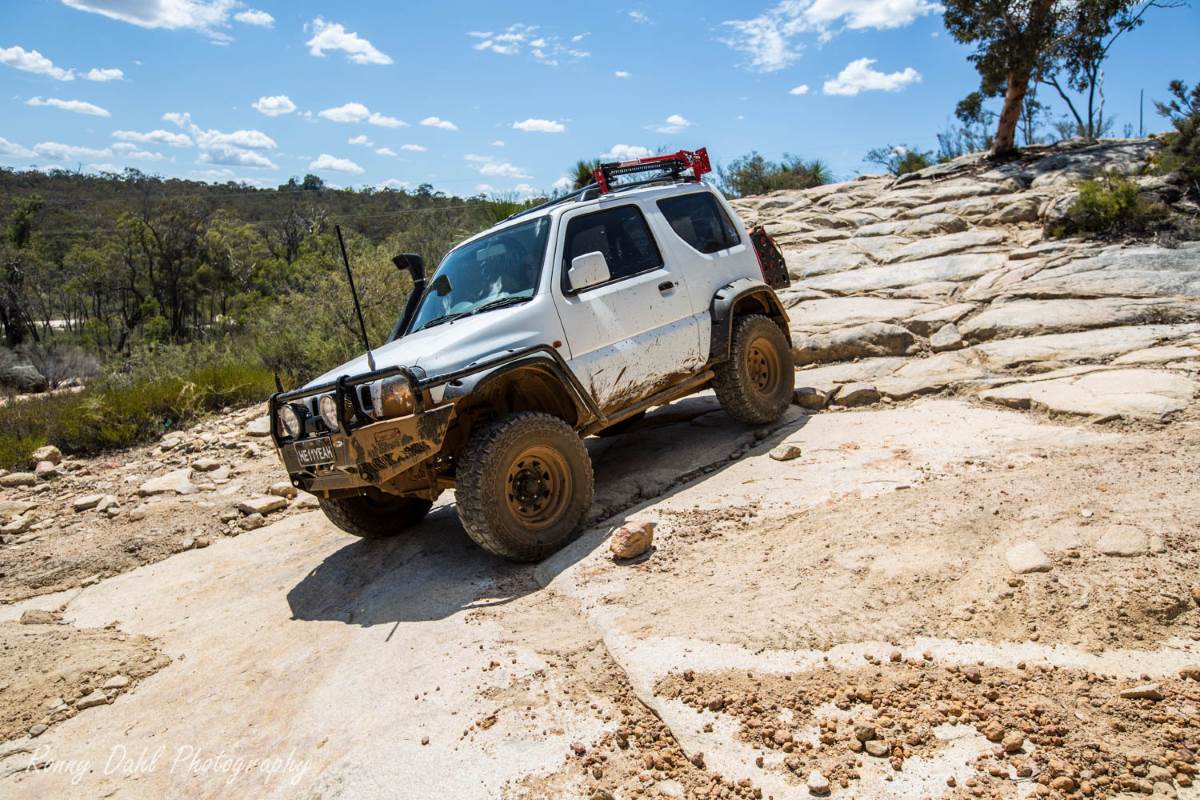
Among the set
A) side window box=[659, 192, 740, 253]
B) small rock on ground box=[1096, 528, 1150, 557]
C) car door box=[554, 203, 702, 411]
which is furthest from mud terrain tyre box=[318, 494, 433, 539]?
small rock on ground box=[1096, 528, 1150, 557]

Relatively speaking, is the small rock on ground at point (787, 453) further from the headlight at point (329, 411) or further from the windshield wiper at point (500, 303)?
the headlight at point (329, 411)

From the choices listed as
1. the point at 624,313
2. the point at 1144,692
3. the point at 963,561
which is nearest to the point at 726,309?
the point at 624,313

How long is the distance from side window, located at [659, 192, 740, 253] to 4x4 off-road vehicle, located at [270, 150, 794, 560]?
1 centimetres

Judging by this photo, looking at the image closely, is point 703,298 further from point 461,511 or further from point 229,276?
point 229,276

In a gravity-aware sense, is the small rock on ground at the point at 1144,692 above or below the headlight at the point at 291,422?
below

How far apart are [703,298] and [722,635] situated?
3124 mm

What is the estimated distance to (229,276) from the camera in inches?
1249

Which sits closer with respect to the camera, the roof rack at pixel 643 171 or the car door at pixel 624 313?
the car door at pixel 624 313

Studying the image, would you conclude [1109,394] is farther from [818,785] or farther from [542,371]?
[818,785]

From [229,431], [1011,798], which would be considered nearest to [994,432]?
[1011,798]

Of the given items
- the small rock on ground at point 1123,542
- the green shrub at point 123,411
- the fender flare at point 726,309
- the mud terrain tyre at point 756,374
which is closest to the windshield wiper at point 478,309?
the fender flare at point 726,309

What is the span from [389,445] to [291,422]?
925 millimetres

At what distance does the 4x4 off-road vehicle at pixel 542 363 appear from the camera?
13.4 ft

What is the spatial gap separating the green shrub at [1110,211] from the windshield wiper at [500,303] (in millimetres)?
8361
